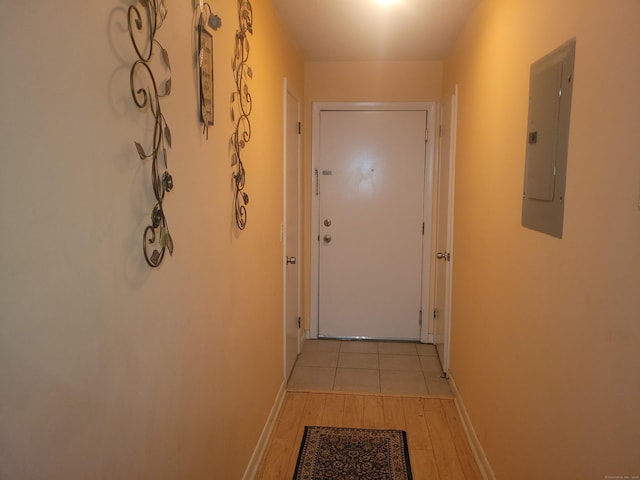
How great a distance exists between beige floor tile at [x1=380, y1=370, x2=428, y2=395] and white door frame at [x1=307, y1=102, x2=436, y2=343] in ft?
2.27

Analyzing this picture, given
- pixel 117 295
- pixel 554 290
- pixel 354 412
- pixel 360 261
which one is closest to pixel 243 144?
pixel 117 295

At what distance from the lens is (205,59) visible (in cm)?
150

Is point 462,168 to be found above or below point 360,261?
above

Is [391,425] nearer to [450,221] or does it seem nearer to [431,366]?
[431,366]

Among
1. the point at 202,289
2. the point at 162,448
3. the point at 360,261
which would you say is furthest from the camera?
the point at 360,261

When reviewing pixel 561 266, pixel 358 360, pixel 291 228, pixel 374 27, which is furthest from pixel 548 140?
pixel 358 360

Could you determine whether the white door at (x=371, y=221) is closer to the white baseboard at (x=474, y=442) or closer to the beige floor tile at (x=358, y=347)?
the beige floor tile at (x=358, y=347)

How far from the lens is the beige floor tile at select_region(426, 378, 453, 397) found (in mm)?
3102

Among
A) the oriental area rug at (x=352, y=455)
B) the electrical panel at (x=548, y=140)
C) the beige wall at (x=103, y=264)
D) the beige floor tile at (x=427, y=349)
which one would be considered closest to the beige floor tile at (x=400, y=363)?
the beige floor tile at (x=427, y=349)

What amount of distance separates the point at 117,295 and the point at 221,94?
96cm

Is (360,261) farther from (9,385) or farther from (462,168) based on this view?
(9,385)

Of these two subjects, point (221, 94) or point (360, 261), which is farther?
point (360, 261)

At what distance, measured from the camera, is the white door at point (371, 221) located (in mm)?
3863

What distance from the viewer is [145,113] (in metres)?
1.10
